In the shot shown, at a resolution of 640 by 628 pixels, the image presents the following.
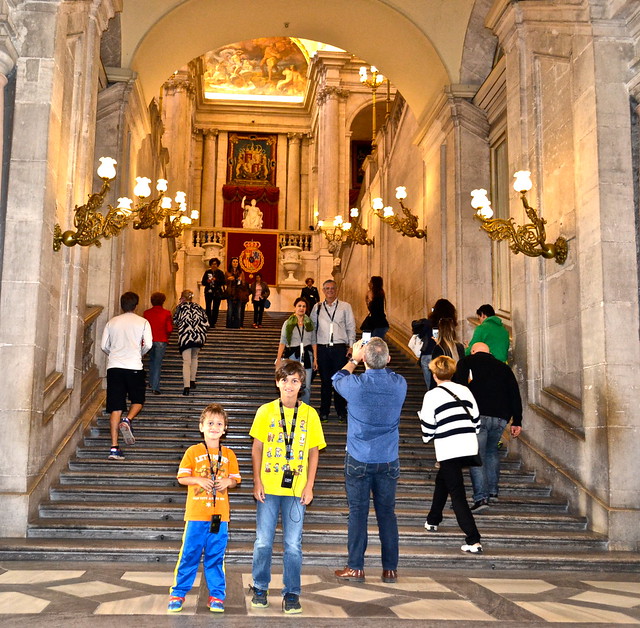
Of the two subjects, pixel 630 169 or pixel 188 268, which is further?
pixel 188 268

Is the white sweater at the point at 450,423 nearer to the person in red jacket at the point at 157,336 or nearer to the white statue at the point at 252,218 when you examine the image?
the person in red jacket at the point at 157,336

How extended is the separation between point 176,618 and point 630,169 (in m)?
6.04

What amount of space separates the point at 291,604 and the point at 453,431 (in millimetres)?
2435

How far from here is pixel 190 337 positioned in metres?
11.2

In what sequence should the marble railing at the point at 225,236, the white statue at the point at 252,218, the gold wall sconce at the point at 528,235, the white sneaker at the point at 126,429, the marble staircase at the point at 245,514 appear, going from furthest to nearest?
the white statue at the point at 252,218, the marble railing at the point at 225,236, the white sneaker at the point at 126,429, the gold wall sconce at the point at 528,235, the marble staircase at the point at 245,514

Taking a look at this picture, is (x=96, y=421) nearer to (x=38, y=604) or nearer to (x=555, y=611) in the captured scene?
(x=38, y=604)

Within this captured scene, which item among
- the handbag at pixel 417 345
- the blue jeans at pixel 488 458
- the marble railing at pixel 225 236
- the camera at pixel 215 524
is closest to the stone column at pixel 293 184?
the marble railing at pixel 225 236

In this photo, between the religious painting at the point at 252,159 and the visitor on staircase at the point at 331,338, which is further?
the religious painting at the point at 252,159

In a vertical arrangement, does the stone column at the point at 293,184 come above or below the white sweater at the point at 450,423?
above

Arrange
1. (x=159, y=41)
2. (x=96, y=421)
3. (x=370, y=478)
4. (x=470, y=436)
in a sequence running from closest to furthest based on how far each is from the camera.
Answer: (x=370, y=478)
(x=470, y=436)
(x=96, y=421)
(x=159, y=41)

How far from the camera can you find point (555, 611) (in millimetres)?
4941

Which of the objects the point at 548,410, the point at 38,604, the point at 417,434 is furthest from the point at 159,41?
the point at 38,604

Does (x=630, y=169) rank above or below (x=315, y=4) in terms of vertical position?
below

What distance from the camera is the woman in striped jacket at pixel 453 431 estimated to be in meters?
6.68
